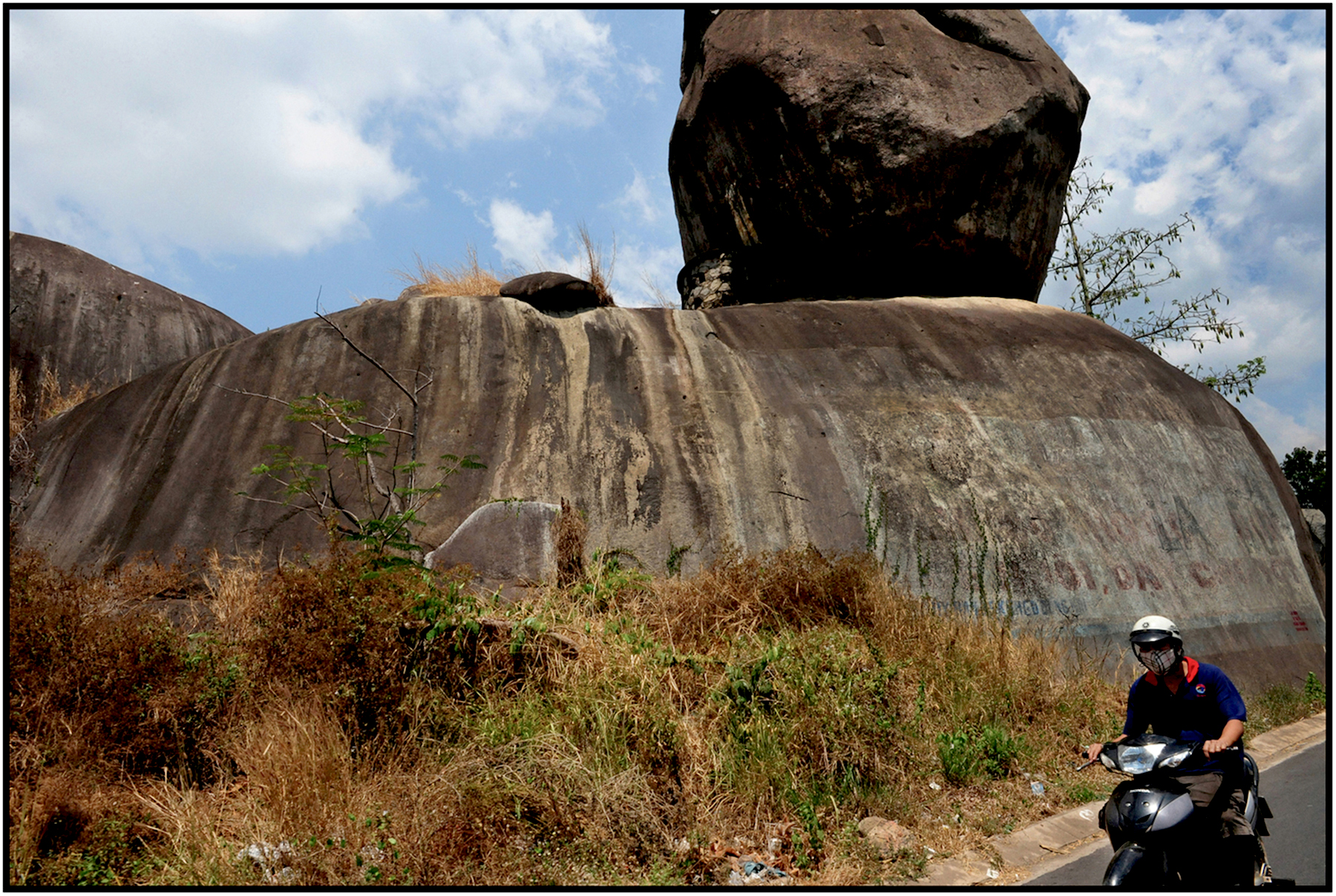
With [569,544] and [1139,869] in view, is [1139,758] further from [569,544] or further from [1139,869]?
[569,544]

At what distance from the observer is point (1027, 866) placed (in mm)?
4785

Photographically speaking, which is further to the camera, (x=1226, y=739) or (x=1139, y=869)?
(x=1226, y=739)

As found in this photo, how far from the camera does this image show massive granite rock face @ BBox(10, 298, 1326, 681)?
342 inches

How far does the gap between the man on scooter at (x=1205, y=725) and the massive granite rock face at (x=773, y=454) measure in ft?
15.6

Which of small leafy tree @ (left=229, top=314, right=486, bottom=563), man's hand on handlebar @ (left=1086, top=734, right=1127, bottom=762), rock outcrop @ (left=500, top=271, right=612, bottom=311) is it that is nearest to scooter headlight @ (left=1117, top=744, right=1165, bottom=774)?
man's hand on handlebar @ (left=1086, top=734, right=1127, bottom=762)

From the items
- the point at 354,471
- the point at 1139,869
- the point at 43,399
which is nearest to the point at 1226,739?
the point at 1139,869

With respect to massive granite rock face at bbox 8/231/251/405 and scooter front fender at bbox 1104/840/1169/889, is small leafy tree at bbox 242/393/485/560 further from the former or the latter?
massive granite rock face at bbox 8/231/251/405

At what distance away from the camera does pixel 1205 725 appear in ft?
12.4

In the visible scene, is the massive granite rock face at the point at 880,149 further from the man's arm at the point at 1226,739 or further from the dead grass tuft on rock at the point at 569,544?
the man's arm at the point at 1226,739

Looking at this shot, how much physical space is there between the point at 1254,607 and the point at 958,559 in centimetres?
432

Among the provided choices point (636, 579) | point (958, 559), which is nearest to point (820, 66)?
point (958, 559)

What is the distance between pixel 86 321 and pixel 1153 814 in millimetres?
16173

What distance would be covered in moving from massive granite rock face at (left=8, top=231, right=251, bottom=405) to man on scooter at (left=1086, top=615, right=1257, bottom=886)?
48.0ft

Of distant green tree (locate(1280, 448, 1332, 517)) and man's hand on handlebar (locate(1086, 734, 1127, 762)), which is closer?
man's hand on handlebar (locate(1086, 734, 1127, 762))
